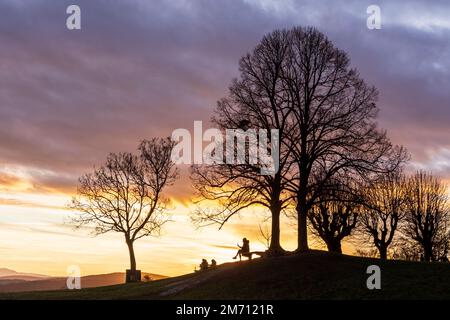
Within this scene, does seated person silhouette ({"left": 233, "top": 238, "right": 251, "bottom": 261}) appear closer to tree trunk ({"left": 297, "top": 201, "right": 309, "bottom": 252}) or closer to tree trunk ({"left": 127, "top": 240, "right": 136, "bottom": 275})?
tree trunk ({"left": 297, "top": 201, "right": 309, "bottom": 252})

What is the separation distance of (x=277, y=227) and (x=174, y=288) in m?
11.0

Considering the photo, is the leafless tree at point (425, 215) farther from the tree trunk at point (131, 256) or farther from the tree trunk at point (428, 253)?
the tree trunk at point (131, 256)

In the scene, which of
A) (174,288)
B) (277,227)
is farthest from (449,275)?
(174,288)

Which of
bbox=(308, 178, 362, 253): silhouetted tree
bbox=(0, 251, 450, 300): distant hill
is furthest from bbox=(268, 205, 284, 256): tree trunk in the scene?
bbox=(308, 178, 362, 253): silhouetted tree

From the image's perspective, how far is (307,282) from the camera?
32.2 metres

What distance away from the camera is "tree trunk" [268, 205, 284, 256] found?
43.3 m

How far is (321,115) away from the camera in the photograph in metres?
45.6

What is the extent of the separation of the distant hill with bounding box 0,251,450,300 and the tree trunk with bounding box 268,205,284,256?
321 cm

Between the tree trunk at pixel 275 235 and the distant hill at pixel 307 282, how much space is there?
3213mm

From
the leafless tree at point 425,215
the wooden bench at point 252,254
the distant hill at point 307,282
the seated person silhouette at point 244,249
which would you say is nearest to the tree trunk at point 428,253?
the leafless tree at point 425,215

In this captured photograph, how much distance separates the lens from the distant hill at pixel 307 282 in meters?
29.9

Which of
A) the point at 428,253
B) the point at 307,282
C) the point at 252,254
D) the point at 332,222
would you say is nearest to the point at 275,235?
the point at 252,254
